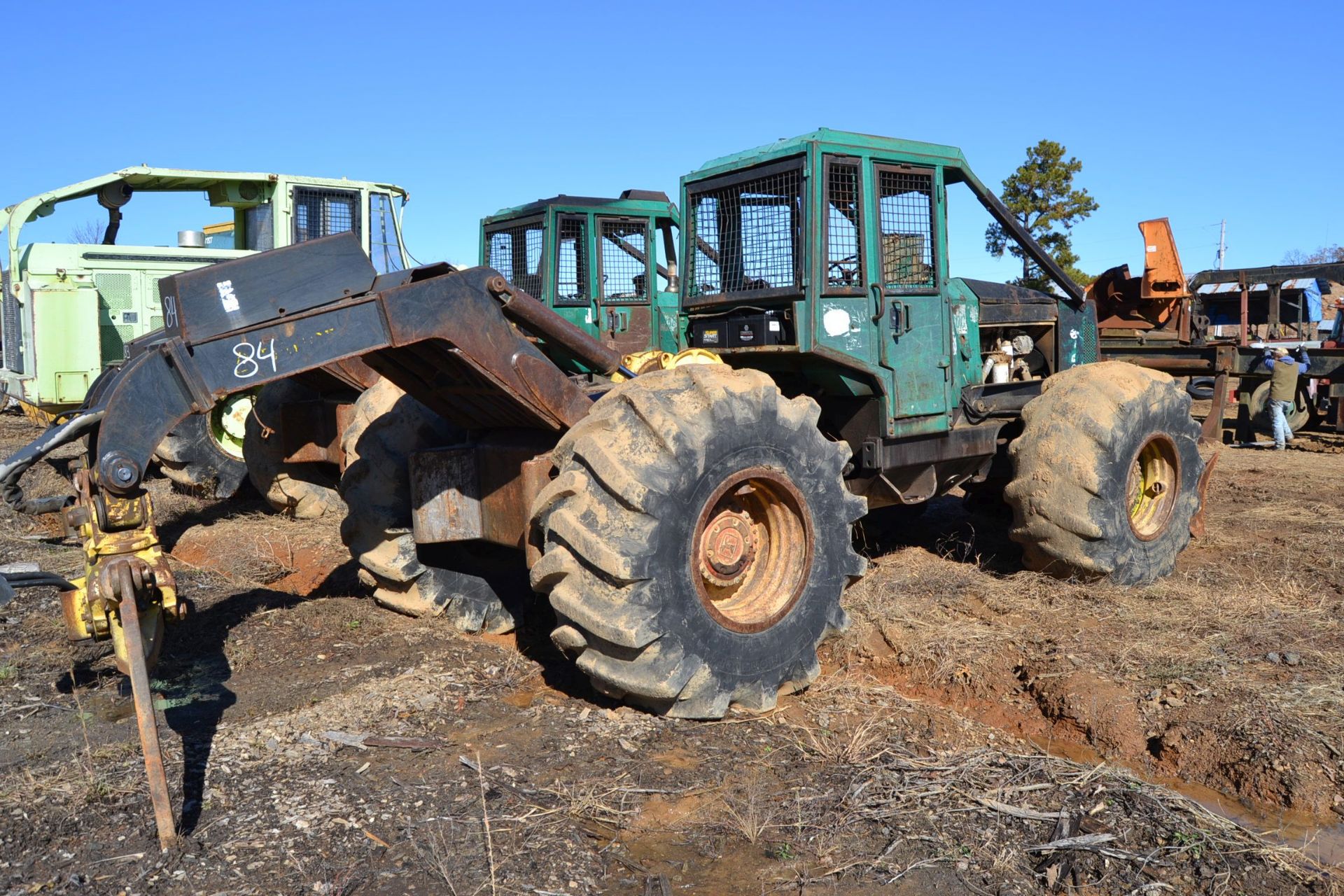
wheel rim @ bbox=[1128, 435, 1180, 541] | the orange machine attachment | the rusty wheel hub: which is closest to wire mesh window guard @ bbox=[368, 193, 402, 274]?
wheel rim @ bbox=[1128, 435, 1180, 541]

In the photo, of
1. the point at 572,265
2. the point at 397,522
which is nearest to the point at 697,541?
the point at 397,522

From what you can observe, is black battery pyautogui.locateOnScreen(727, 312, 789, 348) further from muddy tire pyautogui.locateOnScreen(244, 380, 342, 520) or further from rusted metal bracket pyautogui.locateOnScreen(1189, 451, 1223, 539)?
rusted metal bracket pyautogui.locateOnScreen(1189, 451, 1223, 539)

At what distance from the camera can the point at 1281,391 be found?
15289mm

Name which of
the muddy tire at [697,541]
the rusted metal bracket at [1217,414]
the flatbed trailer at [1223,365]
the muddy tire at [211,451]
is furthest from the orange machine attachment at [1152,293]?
the muddy tire at [697,541]

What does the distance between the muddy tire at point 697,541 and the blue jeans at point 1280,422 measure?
41.1 ft

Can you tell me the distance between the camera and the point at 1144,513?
748 cm

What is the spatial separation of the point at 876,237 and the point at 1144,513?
2.83 m

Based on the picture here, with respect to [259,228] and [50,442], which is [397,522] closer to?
[50,442]

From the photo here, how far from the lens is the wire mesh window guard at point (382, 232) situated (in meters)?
12.1

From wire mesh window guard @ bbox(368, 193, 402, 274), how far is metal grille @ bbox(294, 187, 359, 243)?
0.54ft

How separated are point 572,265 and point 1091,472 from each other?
6.21m

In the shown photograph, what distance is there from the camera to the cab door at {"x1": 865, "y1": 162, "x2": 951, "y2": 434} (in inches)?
254

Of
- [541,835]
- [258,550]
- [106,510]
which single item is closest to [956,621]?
[541,835]

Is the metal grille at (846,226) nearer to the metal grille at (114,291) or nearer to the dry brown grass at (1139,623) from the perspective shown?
the dry brown grass at (1139,623)
